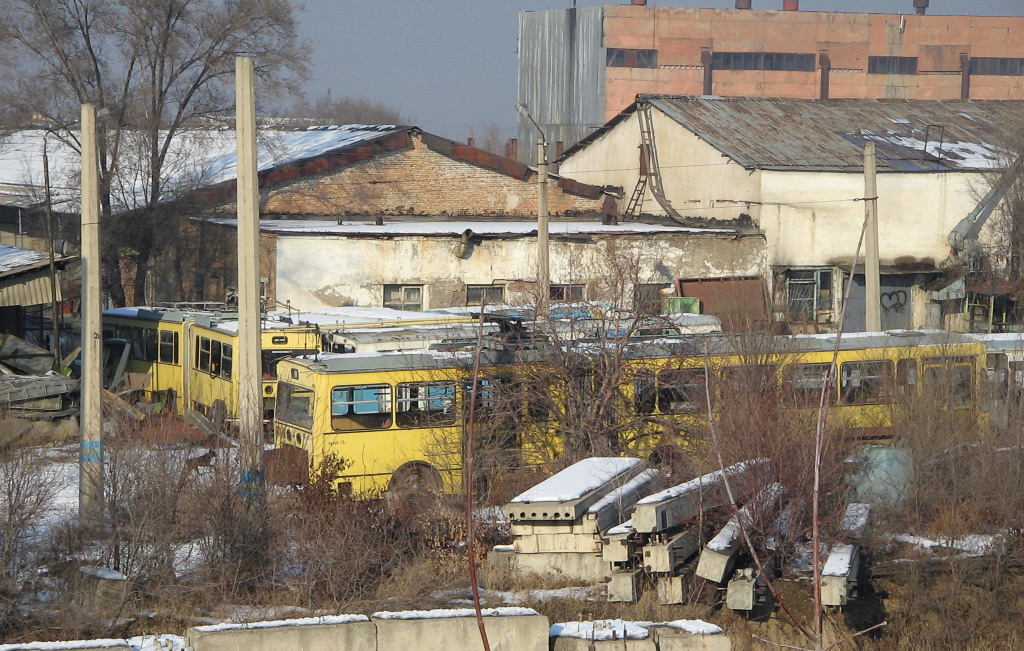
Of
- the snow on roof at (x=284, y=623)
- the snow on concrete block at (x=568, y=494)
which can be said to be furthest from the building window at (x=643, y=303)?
the snow on roof at (x=284, y=623)

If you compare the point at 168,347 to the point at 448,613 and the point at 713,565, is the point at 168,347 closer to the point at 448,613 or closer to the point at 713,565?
the point at 448,613

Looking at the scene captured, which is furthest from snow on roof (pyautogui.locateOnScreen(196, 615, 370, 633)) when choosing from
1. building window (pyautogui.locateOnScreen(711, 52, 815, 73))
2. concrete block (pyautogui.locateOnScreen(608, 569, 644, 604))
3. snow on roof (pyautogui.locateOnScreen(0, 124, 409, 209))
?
building window (pyautogui.locateOnScreen(711, 52, 815, 73))

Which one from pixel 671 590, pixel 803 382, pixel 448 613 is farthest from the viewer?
pixel 803 382

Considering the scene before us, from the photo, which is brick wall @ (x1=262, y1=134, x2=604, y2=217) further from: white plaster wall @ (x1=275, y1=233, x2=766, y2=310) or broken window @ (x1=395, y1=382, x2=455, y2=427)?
broken window @ (x1=395, y1=382, x2=455, y2=427)

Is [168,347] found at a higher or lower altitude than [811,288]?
lower

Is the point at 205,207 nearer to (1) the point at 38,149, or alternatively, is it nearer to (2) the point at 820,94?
(1) the point at 38,149

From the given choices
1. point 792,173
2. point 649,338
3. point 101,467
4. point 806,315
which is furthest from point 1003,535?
point 792,173

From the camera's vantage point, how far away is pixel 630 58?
63.1 m

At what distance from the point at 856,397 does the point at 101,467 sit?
9.77 m

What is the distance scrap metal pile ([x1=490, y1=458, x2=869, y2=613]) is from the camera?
424 inches

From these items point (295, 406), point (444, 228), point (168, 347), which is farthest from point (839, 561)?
point (444, 228)

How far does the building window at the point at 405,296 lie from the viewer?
2752 centimetres

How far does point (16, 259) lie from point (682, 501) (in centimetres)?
1449

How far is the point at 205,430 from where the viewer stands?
15633 millimetres
